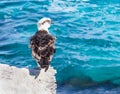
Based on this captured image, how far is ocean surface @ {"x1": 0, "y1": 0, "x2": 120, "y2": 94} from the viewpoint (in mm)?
11133

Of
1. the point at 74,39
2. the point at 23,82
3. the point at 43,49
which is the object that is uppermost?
the point at 43,49

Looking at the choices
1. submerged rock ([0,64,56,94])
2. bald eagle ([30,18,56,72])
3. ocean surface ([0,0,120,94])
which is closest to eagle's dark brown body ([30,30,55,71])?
bald eagle ([30,18,56,72])

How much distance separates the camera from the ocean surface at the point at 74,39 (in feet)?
36.5

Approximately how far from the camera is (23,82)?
6516 mm

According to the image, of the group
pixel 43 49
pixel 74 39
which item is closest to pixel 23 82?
pixel 43 49

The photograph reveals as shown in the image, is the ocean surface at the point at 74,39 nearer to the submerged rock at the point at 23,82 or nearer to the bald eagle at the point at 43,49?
the submerged rock at the point at 23,82

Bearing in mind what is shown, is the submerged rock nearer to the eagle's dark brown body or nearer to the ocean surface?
the eagle's dark brown body

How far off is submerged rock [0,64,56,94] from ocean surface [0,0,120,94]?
225 centimetres

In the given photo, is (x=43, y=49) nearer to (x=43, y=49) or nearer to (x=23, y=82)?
(x=43, y=49)

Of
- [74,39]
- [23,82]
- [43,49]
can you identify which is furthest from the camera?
[74,39]

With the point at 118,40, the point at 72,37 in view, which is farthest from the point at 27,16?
the point at 118,40

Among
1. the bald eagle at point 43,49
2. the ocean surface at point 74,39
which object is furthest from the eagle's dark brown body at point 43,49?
the ocean surface at point 74,39

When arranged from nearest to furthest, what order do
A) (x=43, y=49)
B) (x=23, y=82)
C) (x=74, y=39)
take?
(x=23, y=82) → (x=43, y=49) → (x=74, y=39)

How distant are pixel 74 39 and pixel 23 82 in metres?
7.73
